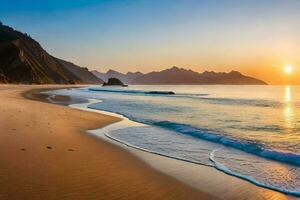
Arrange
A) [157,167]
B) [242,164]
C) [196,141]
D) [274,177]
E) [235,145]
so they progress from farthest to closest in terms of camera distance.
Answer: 1. [196,141]
2. [235,145]
3. [242,164]
4. [157,167]
5. [274,177]

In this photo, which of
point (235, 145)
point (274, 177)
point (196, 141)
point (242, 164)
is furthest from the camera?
point (196, 141)

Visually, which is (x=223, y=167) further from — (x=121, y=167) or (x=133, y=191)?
(x=133, y=191)

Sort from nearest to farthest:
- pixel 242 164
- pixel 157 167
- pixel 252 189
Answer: pixel 252 189
pixel 157 167
pixel 242 164

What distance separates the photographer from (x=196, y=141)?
13523 mm

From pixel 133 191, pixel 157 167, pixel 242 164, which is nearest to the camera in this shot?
pixel 133 191

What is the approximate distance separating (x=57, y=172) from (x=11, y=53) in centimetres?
17128

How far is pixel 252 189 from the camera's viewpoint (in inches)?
279

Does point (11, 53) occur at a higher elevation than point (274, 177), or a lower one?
higher

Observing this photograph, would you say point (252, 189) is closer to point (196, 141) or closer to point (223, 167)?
point (223, 167)

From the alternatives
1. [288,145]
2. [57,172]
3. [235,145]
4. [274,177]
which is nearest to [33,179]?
[57,172]

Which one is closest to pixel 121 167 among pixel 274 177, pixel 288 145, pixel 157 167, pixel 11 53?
pixel 157 167

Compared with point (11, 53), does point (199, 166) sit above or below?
below

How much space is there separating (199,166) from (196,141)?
14.7 ft

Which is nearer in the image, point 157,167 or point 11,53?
point 157,167
